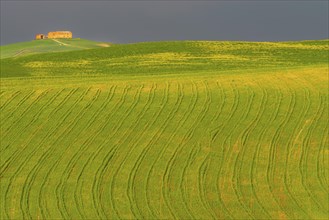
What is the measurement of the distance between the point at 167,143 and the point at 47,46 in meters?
47.8

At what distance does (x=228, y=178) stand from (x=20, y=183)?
25.6 feet

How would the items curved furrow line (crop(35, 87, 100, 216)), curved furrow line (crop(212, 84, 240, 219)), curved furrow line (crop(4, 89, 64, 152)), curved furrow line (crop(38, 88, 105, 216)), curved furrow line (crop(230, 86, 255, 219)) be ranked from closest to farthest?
curved furrow line (crop(212, 84, 240, 219)) < curved furrow line (crop(230, 86, 255, 219)) < curved furrow line (crop(38, 88, 105, 216)) < curved furrow line (crop(35, 87, 100, 216)) < curved furrow line (crop(4, 89, 64, 152))

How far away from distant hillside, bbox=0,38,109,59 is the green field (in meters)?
24.7

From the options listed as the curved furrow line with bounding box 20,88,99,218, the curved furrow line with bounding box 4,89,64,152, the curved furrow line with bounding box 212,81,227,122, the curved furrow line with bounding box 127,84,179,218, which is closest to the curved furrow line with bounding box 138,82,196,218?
the curved furrow line with bounding box 127,84,179,218

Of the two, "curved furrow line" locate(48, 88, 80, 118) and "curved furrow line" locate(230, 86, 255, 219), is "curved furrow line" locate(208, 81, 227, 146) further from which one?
"curved furrow line" locate(48, 88, 80, 118)

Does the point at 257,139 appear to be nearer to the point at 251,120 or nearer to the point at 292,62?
the point at 251,120

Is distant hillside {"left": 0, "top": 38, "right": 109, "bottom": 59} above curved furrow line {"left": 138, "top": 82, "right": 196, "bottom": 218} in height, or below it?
below

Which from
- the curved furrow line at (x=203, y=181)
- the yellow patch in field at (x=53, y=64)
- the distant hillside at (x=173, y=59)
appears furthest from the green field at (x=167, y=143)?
the yellow patch in field at (x=53, y=64)

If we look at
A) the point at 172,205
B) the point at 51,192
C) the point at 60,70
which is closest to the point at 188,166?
the point at 172,205

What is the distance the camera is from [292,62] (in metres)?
49.4

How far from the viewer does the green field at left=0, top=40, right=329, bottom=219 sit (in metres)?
24.4

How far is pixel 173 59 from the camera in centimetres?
5231

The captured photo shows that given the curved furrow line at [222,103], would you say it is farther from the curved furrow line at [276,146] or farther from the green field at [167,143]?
A: the curved furrow line at [276,146]

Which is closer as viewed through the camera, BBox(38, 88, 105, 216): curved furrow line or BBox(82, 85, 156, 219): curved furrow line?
BBox(38, 88, 105, 216): curved furrow line
